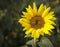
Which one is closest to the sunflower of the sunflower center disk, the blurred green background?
the sunflower center disk

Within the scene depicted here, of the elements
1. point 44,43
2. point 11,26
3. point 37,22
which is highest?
point 11,26

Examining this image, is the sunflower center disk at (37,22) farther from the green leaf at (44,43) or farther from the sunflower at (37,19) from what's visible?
the green leaf at (44,43)

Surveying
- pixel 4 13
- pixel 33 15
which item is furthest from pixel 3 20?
pixel 33 15

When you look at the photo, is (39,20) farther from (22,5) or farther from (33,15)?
(22,5)

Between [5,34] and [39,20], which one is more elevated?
[5,34]

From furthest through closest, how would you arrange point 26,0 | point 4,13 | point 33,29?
point 4,13 < point 26,0 < point 33,29

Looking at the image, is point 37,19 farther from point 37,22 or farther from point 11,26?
point 11,26

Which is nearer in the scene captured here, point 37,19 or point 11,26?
point 37,19

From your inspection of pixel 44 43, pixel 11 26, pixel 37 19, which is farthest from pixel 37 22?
pixel 11 26
